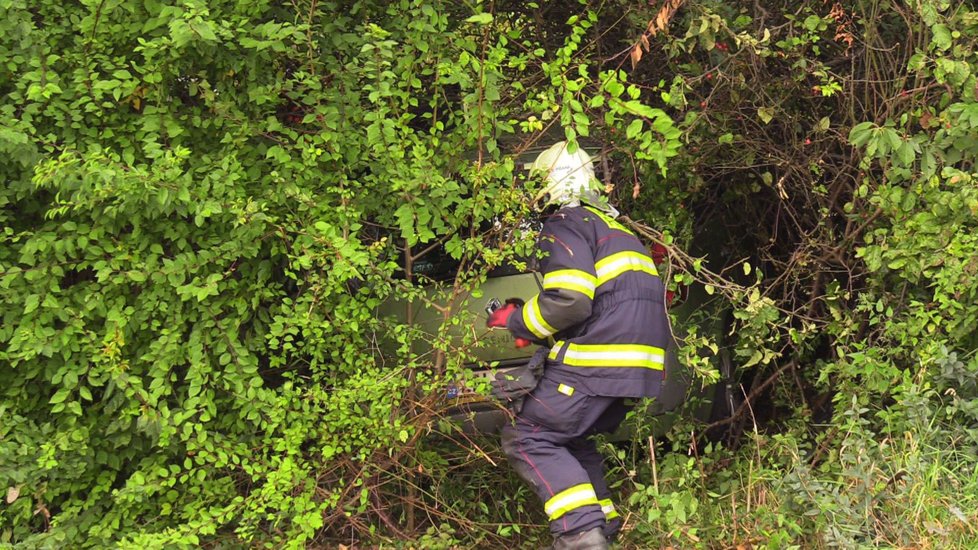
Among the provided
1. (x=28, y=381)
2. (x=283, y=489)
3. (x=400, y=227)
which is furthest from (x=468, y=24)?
(x=28, y=381)

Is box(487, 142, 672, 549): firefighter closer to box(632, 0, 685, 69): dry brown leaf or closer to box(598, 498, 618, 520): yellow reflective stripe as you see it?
box(598, 498, 618, 520): yellow reflective stripe

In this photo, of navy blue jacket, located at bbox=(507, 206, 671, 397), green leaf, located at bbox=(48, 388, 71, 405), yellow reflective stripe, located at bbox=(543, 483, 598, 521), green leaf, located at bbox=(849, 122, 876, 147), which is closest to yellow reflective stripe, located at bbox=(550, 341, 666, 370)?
navy blue jacket, located at bbox=(507, 206, 671, 397)

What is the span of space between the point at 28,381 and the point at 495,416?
2044 mm

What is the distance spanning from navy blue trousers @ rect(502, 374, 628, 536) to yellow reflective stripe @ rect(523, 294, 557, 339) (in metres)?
0.23

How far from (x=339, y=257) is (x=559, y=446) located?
4.15 ft

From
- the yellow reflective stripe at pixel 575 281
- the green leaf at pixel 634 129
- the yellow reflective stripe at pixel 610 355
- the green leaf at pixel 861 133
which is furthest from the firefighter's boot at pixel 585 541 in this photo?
the green leaf at pixel 861 133

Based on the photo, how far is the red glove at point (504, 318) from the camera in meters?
3.99

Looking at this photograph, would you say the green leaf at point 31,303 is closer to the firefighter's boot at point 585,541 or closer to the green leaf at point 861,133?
the firefighter's boot at point 585,541

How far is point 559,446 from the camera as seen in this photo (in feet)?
12.9

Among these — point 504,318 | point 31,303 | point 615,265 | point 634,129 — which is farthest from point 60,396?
point 634,129

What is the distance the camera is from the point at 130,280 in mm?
3674

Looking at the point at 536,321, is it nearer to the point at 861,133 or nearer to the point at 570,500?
the point at 570,500

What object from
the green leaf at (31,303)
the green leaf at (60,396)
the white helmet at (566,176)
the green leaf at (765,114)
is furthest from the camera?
the green leaf at (765,114)

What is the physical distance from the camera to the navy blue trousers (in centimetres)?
375
